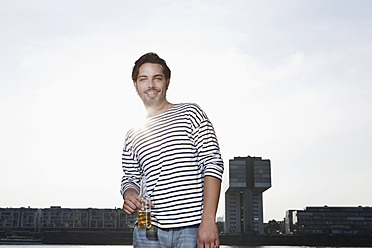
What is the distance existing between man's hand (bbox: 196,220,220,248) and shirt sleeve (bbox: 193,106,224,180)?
1.10 feet

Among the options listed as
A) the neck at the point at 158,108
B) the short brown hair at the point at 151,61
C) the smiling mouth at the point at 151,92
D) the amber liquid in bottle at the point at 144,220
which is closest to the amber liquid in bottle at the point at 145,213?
the amber liquid in bottle at the point at 144,220

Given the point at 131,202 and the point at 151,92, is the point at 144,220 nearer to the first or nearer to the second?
the point at 131,202

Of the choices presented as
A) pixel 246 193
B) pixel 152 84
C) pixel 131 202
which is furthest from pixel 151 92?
pixel 246 193

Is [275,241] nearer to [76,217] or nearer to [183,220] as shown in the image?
[76,217]

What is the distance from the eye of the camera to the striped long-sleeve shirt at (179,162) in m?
2.97

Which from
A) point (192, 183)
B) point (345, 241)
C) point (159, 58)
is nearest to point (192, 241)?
point (192, 183)

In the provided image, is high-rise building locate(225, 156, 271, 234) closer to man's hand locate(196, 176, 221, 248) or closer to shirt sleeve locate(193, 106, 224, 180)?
shirt sleeve locate(193, 106, 224, 180)

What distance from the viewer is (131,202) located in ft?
10.4

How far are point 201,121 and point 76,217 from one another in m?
171

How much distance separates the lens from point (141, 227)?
10.1 feet

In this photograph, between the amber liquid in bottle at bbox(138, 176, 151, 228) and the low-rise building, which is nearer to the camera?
the amber liquid in bottle at bbox(138, 176, 151, 228)

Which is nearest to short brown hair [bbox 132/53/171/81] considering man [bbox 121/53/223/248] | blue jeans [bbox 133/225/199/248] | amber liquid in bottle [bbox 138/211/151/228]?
man [bbox 121/53/223/248]

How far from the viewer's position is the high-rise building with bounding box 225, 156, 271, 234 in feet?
594

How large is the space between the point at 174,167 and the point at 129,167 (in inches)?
26.4
